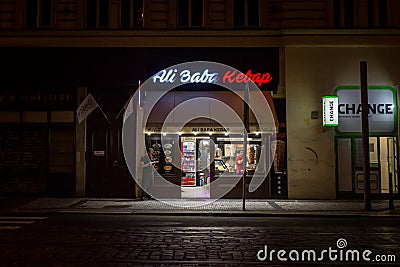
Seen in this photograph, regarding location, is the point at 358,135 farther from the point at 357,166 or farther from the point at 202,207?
the point at 202,207

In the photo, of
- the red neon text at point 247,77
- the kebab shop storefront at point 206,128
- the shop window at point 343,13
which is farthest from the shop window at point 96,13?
the shop window at point 343,13

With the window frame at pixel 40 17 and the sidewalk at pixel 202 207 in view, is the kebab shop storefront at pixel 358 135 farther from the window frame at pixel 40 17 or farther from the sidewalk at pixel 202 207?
the window frame at pixel 40 17

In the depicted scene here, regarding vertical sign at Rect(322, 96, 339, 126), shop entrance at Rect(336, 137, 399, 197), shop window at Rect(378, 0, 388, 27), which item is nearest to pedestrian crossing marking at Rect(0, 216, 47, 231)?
vertical sign at Rect(322, 96, 339, 126)

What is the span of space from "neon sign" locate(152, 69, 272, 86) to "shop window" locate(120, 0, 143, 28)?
2478 mm

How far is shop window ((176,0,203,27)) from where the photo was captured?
18.5 metres

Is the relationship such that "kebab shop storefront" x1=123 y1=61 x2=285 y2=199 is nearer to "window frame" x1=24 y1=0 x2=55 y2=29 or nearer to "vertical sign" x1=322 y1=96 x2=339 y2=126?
"vertical sign" x1=322 y1=96 x2=339 y2=126

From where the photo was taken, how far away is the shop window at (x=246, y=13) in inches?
727

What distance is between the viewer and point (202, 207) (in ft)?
50.2

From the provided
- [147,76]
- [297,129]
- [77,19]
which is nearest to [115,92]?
[147,76]

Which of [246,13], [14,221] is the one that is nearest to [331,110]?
[246,13]

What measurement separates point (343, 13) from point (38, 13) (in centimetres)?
1218

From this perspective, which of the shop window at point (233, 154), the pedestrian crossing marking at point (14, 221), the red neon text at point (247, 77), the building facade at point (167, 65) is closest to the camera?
the pedestrian crossing marking at point (14, 221)

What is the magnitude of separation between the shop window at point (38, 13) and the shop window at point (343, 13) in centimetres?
1144

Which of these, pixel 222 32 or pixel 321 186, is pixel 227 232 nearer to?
pixel 321 186
